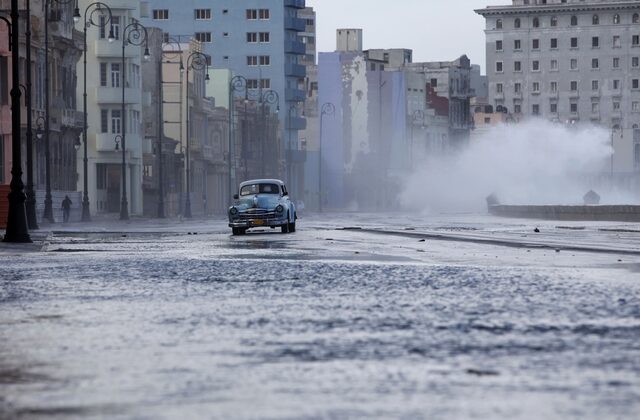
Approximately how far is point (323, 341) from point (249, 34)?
172080mm

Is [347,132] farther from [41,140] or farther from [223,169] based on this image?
[41,140]

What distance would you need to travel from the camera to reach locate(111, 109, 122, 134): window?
4370 inches

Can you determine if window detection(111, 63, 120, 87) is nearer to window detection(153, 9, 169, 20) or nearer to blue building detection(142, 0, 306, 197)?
blue building detection(142, 0, 306, 197)

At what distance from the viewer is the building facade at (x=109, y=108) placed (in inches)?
4333

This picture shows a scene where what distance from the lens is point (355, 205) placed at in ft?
616

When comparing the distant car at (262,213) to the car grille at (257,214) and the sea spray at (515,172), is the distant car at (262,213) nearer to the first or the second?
the car grille at (257,214)

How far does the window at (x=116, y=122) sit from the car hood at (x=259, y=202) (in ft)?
188

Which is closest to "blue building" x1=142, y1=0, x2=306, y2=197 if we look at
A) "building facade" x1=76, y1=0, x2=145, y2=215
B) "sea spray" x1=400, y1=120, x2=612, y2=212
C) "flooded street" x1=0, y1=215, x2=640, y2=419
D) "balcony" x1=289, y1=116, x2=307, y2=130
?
"balcony" x1=289, y1=116, x2=307, y2=130

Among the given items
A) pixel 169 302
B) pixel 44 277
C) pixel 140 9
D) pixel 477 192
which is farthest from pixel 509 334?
pixel 477 192

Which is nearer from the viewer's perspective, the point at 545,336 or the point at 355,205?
the point at 545,336

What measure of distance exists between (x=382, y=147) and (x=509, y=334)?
17910cm

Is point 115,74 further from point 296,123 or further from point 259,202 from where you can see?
point 296,123

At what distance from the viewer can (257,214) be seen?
53094mm

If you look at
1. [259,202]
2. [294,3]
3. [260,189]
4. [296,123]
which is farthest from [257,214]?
[294,3]
